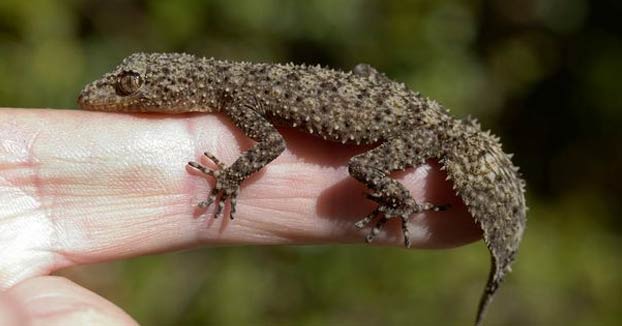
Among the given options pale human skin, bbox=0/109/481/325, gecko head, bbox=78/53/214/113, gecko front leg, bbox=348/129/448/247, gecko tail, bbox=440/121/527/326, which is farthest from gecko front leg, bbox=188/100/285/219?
gecko tail, bbox=440/121/527/326

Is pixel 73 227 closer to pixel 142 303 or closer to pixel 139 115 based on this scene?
pixel 139 115

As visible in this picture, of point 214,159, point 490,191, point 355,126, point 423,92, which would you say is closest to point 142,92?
point 214,159

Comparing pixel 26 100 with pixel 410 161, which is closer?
pixel 410 161

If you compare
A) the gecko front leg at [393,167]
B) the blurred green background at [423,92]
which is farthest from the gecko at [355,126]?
the blurred green background at [423,92]

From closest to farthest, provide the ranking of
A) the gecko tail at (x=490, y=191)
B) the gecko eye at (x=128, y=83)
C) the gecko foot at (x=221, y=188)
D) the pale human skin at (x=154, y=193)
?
1. the pale human skin at (x=154, y=193)
2. the gecko tail at (x=490, y=191)
3. the gecko foot at (x=221, y=188)
4. the gecko eye at (x=128, y=83)

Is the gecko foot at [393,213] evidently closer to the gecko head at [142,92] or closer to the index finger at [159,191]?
the index finger at [159,191]

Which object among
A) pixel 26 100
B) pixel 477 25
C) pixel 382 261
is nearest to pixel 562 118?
pixel 477 25

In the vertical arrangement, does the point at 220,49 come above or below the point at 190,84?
above

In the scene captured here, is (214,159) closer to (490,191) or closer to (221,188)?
(221,188)
